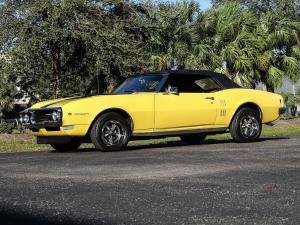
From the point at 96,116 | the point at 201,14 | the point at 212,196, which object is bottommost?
the point at 212,196

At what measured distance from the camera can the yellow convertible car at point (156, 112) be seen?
9961 mm

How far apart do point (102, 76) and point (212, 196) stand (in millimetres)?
14308

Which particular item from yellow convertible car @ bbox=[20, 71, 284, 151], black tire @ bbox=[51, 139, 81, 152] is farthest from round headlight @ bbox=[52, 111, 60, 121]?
black tire @ bbox=[51, 139, 81, 152]

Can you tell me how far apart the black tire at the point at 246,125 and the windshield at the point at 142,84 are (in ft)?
5.63

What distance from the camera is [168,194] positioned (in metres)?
5.34

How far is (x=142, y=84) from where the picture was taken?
11078mm

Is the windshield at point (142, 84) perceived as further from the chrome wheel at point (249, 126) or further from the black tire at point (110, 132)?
the chrome wheel at point (249, 126)

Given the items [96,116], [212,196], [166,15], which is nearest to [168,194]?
[212,196]

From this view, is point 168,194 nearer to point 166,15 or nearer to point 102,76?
point 102,76

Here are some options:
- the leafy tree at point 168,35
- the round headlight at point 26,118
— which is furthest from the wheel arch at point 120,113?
the leafy tree at point 168,35

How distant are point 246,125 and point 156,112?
6.55 feet

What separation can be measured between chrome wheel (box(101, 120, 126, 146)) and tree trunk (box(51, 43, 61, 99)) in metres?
8.71

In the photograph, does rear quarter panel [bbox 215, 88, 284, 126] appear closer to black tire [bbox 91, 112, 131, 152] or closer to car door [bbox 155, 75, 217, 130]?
car door [bbox 155, 75, 217, 130]

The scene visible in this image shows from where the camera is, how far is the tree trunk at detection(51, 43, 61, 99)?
60.4 ft
